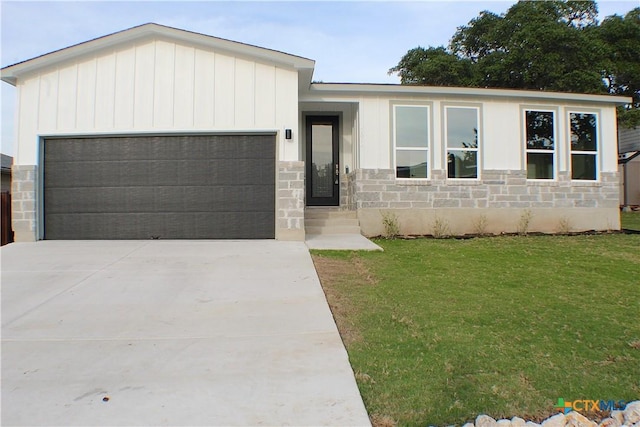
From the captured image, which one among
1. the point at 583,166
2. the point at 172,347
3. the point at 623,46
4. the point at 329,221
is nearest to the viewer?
the point at 172,347

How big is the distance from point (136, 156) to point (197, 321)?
561 cm

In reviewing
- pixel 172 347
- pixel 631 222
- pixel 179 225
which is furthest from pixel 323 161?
pixel 631 222

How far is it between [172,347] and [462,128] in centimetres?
855

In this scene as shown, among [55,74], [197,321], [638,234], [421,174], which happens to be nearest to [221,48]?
[55,74]

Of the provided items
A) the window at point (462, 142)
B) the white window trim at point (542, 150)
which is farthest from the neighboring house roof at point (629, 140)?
the window at point (462, 142)

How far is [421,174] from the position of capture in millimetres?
9469

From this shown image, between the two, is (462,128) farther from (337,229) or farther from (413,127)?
(337,229)

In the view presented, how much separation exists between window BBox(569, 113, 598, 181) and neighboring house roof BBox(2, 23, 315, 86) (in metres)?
7.20

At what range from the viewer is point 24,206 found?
312 inches

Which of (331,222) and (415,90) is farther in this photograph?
(331,222)

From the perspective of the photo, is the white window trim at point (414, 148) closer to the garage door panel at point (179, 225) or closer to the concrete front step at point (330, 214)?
the concrete front step at point (330, 214)

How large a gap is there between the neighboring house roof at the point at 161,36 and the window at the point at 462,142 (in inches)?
153

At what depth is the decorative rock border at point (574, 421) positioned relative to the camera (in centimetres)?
207

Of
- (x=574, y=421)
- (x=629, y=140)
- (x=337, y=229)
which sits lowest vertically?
(x=574, y=421)
